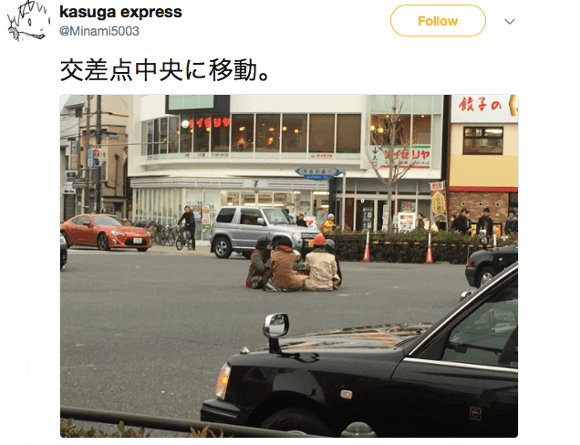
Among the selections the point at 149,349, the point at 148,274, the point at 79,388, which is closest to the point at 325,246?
the point at 148,274

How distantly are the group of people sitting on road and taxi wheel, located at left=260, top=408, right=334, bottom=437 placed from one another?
1144cm

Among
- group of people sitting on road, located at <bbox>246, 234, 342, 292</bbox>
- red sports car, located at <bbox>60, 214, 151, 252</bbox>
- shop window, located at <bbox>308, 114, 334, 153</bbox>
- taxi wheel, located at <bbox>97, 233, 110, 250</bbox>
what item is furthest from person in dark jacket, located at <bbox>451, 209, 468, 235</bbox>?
taxi wheel, located at <bbox>97, 233, 110, 250</bbox>

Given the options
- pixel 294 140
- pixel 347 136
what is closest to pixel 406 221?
pixel 294 140

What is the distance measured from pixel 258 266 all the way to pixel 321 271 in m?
1.21

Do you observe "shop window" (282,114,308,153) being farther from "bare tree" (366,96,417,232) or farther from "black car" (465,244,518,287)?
"black car" (465,244,518,287)

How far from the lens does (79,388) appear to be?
257 inches

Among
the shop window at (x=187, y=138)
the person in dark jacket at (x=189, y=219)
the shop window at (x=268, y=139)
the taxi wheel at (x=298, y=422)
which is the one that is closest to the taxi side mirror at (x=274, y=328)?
the taxi wheel at (x=298, y=422)

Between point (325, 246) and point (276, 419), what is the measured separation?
1240 cm

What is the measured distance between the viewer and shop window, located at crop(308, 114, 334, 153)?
29375 millimetres

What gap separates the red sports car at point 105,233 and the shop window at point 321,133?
728 centimetres

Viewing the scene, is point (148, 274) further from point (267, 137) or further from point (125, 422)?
point (125, 422)

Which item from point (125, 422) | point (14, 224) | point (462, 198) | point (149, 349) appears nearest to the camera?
point (14, 224)
